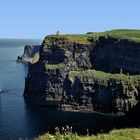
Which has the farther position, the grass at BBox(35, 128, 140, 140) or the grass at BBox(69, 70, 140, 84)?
the grass at BBox(69, 70, 140, 84)

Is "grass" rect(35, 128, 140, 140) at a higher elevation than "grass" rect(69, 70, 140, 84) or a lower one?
higher

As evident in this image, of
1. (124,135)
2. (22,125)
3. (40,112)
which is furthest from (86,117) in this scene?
(124,135)

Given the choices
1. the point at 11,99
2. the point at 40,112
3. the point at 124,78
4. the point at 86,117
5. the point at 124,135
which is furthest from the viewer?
the point at 11,99

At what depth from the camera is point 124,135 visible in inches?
1339

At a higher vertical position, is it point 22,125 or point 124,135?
point 124,135

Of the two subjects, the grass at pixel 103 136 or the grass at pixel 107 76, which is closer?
the grass at pixel 103 136

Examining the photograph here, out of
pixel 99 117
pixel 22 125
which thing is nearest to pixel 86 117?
pixel 99 117

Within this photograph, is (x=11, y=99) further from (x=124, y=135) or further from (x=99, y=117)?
(x=124, y=135)

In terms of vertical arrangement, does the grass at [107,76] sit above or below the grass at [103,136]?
below

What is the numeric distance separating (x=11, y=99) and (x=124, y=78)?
47.5 metres

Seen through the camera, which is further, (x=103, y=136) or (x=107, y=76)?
(x=107, y=76)

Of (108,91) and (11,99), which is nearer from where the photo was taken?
(108,91)

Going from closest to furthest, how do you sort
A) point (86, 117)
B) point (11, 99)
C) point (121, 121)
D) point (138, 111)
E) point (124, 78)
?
point (121, 121) → point (138, 111) → point (86, 117) → point (124, 78) → point (11, 99)

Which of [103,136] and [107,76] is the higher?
[103,136]
